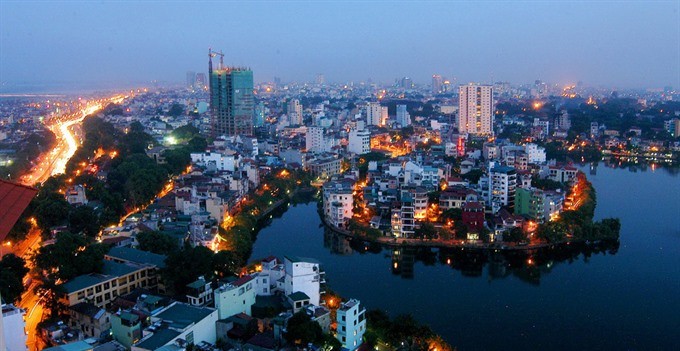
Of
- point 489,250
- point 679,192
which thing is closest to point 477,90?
point 679,192

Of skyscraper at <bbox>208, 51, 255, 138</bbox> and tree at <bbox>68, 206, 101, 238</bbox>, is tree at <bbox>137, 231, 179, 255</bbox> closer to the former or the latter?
tree at <bbox>68, 206, 101, 238</bbox>

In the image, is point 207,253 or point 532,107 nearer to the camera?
point 207,253

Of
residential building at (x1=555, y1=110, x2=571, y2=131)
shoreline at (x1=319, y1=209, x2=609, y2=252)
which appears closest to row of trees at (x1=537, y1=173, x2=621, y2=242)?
shoreline at (x1=319, y1=209, x2=609, y2=252)

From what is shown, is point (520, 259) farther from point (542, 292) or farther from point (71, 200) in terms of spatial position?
point (71, 200)

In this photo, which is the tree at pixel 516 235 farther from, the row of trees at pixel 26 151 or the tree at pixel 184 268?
the row of trees at pixel 26 151

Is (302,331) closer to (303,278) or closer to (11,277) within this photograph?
(303,278)

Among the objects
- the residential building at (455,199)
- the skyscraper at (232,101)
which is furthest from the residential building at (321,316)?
the skyscraper at (232,101)
